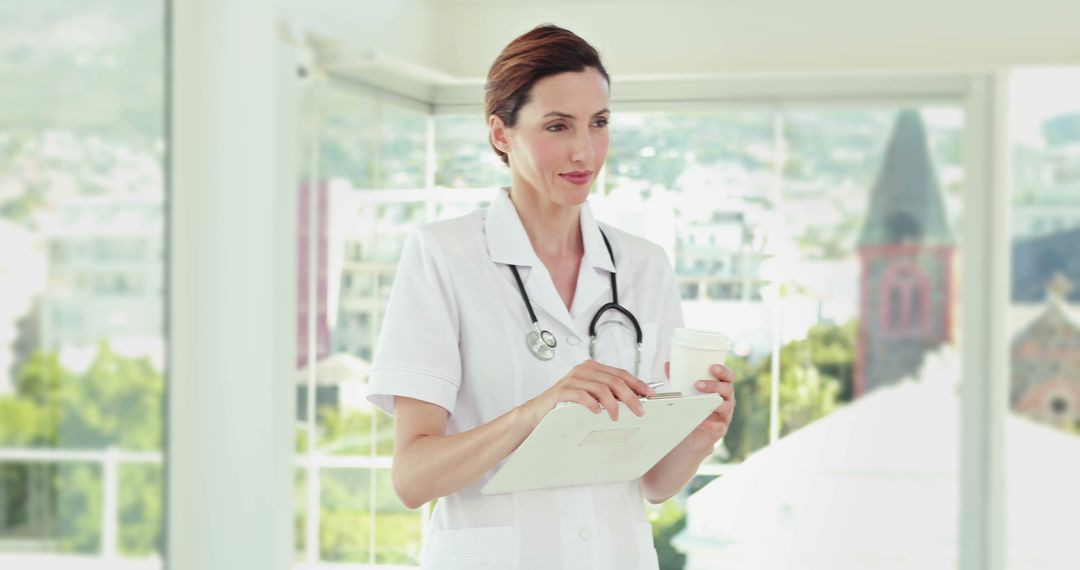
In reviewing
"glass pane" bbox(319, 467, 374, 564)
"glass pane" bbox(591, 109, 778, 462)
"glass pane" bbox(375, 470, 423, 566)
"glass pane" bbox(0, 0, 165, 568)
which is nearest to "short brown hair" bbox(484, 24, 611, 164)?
"glass pane" bbox(0, 0, 165, 568)

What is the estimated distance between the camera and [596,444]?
139cm

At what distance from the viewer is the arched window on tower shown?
511 cm

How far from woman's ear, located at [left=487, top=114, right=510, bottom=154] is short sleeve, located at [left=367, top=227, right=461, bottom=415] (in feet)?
0.55

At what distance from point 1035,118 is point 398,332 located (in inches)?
168

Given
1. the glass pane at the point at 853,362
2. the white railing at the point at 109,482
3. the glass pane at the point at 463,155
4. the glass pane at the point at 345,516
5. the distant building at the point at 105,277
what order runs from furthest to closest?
the glass pane at the point at 463,155 < the glass pane at the point at 853,362 < the glass pane at the point at 345,516 < the white railing at the point at 109,482 < the distant building at the point at 105,277

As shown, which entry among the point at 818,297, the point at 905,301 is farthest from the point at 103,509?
the point at 905,301

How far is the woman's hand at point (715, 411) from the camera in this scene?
141cm

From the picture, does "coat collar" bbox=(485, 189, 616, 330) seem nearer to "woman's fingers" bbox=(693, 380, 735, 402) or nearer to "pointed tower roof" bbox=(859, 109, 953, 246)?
"woman's fingers" bbox=(693, 380, 735, 402)

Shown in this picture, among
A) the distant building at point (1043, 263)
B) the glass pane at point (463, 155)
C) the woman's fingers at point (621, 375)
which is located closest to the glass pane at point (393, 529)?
the glass pane at point (463, 155)

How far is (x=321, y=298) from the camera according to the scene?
419cm

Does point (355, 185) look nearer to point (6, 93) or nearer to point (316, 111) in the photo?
point (316, 111)

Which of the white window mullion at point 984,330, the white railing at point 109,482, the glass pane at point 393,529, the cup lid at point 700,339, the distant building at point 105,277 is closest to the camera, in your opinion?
the cup lid at point 700,339

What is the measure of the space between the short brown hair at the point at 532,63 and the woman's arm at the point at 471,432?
1.26 feet

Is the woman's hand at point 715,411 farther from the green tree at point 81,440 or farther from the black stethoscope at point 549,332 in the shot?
the green tree at point 81,440
